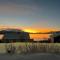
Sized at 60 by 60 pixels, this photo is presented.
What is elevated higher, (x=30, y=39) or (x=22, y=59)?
(x=30, y=39)

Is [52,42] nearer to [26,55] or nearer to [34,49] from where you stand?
[34,49]

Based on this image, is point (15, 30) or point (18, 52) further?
point (15, 30)

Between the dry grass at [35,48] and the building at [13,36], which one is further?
the building at [13,36]

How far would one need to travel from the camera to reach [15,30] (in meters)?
10.6

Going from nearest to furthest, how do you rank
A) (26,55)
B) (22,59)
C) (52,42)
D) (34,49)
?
(22,59) → (26,55) → (34,49) → (52,42)

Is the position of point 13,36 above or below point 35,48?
above

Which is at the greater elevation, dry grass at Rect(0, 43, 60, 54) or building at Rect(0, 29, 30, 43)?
building at Rect(0, 29, 30, 43)

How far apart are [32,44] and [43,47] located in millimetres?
522

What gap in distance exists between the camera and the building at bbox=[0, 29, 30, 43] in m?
10.2

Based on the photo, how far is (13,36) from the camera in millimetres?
10234

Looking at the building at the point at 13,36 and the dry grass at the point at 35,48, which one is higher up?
the building at the point at 13,36

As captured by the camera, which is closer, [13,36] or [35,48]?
[35,48]

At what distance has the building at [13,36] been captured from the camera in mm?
10221

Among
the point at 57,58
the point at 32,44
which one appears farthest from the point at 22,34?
the point at 57,58
